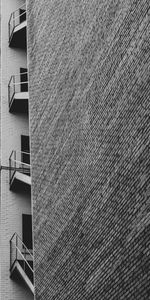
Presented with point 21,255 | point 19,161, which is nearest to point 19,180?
point 19,161

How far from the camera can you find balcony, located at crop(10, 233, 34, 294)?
2124 cm

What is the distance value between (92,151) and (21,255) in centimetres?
797

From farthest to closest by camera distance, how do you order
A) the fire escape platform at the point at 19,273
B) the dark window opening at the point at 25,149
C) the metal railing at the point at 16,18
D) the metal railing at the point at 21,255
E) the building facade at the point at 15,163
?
the metal railing at the point at 16,18
the dark window opening at the point at 25,149
the building facade at the point at 15,163
the metal railing at the point at 21,255
the fire escape platform at the point at 19,273

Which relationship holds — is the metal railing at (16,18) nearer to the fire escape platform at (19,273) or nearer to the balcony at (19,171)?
the balcony at (19,171)

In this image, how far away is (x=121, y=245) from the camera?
1284 cm

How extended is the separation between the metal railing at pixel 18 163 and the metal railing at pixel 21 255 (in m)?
2.26

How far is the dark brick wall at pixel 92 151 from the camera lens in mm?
12586

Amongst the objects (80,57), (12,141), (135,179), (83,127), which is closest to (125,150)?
(135,179)

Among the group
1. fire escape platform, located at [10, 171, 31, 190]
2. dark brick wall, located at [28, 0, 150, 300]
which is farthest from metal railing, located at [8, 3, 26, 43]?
dark brick wall, located at [28, 0, 150, 300]

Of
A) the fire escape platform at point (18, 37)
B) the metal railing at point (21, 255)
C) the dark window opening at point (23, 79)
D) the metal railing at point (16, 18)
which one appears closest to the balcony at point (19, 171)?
the metal railing at point (21, 255)

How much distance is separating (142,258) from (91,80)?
524 cm

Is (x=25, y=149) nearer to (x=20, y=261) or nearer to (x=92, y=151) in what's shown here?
(x=20, y=261)

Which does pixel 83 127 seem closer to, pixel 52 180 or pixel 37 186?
pixel 52 180

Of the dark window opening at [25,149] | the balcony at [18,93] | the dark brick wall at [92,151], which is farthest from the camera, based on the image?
the balcony at [18,93]
